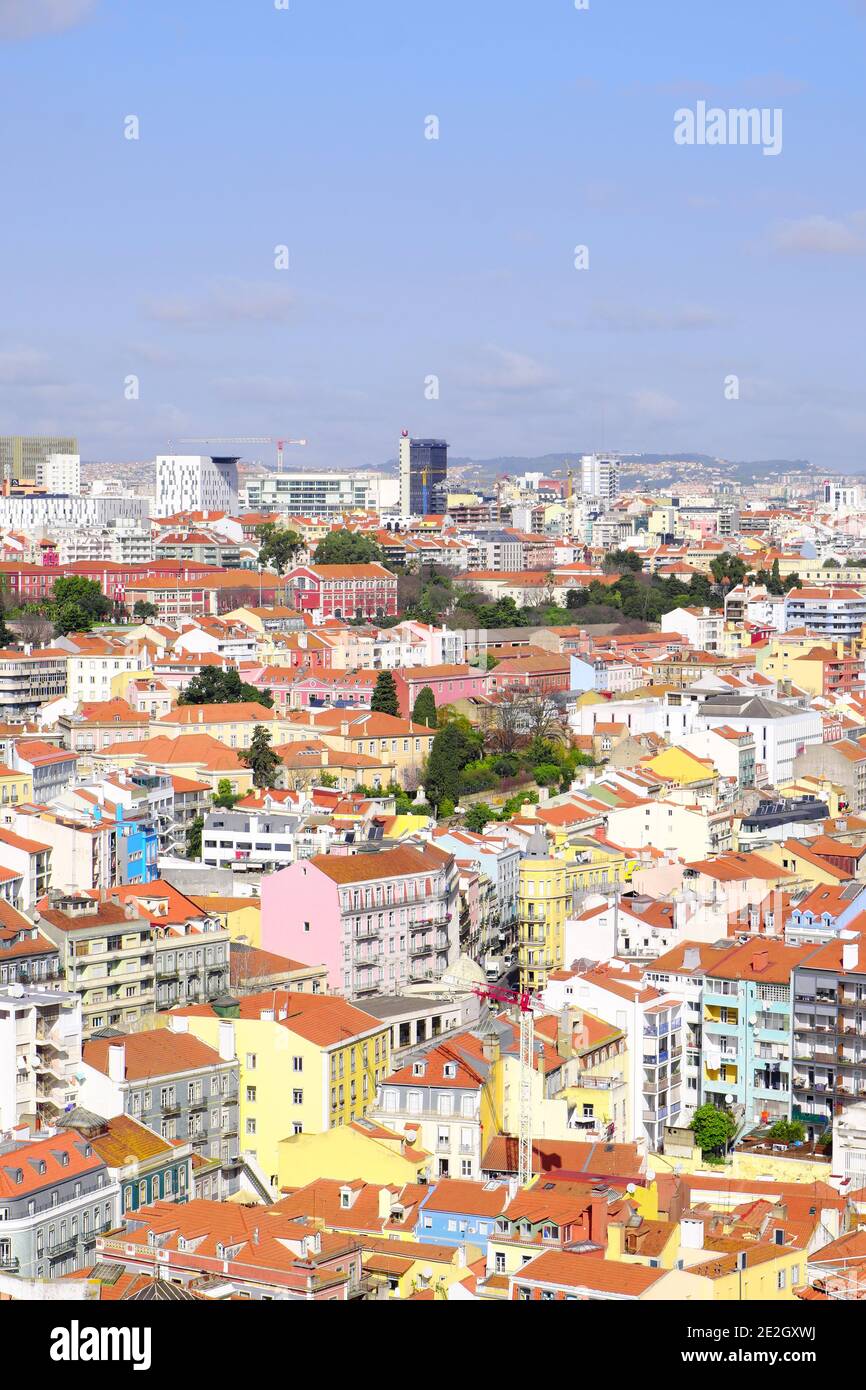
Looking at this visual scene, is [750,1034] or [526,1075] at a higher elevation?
[526,1075]

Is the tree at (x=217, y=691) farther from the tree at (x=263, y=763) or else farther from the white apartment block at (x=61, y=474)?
the white apartment block at (x=61, y=474)

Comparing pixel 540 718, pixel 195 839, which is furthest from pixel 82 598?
pixel 195 839

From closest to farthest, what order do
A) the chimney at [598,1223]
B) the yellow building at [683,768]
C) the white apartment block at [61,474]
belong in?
1. the chimney at [598,1223]
2. the yellow building at [683,768]
3. the white apartment block at [61,474]

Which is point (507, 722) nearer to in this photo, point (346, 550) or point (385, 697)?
point (385, 697)

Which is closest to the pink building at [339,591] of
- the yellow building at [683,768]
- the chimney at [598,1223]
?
the yellow building at [683,768]

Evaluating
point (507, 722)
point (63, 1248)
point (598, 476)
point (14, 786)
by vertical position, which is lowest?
point (63, 1248)

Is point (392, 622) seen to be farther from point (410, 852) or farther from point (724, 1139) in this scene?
point (724, 1139)
